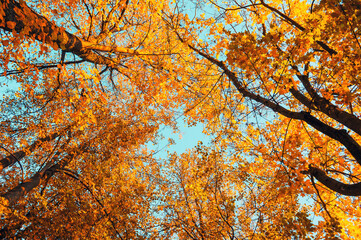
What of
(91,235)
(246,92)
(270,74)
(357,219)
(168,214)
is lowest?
(91,235)

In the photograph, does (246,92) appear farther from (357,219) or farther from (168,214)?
(357,219)

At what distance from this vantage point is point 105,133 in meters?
8.19

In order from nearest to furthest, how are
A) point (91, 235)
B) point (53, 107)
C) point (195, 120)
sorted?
point (91, 235) → point (53, 107) → point (195, 120)

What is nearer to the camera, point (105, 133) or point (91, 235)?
point (91, 235)

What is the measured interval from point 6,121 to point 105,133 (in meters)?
4.18

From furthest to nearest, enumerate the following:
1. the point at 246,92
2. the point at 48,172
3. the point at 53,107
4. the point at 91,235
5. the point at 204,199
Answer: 1. the point at 53,107
2. the point at 48,172
3. the point at 204,199
4. the point at 91,235
5. the point at 246,92

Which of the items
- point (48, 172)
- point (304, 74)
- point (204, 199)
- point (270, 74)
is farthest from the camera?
point (48, 172)

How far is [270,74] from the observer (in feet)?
11.1

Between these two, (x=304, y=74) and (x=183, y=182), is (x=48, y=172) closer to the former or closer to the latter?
(x=183, y=182)

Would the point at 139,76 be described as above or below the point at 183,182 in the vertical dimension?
above

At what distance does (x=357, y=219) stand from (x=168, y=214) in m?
7.06

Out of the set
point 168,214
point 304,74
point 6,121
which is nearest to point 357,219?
point 304,74

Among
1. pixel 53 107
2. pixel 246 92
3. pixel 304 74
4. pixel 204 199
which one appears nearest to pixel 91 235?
pixel 204 199

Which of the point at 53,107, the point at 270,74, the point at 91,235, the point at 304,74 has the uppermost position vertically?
the point at 53,107
